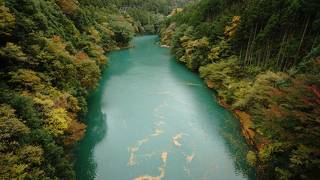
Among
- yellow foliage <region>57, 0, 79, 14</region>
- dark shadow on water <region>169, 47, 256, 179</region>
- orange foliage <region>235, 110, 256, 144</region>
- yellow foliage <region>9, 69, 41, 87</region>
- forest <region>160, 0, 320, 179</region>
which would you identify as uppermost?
yellow foliage <region>57, 0, 79, 14</region>

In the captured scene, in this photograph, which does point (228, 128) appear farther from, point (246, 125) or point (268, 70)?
point (268, 70)

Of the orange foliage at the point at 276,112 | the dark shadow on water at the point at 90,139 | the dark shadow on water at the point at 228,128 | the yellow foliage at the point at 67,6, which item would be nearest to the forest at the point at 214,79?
the orange foliage at the point at 276,112

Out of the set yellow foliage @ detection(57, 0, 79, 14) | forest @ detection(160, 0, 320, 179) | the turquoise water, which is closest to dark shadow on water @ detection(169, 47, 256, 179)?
the turquoise water

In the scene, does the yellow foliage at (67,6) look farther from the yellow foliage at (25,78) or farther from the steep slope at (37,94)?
the yellow foliage at (25,78)

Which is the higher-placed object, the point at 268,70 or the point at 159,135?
the point at 268,70

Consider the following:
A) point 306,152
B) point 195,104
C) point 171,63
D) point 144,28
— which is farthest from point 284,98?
point 144,28

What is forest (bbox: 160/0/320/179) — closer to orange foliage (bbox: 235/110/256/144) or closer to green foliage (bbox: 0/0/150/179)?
orange foliage (bbox: 235/110/256/144)

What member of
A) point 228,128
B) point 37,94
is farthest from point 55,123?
point 228,128

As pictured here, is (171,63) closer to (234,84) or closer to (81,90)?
(234,84)
